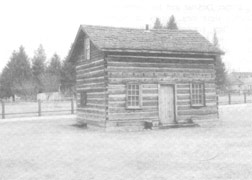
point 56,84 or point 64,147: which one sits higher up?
point 56,84

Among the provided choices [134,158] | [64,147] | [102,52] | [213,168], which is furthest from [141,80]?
[213,168]

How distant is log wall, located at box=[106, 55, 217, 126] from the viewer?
19125 millimetres

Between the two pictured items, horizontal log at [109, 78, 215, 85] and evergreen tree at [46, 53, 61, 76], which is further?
evergreen tree at [46, 53, 61, 76]

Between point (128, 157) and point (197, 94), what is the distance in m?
11.1

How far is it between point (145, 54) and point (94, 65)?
298cm

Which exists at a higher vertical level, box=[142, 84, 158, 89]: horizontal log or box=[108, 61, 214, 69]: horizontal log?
box=[108, 61, 214, 69]: horizontal log

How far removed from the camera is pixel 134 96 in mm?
19672

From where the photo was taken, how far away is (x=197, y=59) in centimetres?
2120

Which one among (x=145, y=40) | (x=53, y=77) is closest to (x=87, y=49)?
(x=145, y=40)

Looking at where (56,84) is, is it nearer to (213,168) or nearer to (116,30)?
(116,30)

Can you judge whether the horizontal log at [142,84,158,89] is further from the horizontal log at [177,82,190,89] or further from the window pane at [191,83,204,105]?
the window pane at [191,83,204,105]

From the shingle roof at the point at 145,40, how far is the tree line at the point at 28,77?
1626 inches

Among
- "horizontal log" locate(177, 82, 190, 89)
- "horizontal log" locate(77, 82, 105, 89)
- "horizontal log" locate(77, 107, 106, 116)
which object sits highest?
"horizontal log" locate(77, 82, 105, 89)

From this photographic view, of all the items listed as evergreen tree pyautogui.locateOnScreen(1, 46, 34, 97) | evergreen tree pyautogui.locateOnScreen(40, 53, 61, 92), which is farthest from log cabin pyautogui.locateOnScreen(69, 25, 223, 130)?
evergreen tree pyautogui.locateOnScreen(1, 46, 34, 97)
